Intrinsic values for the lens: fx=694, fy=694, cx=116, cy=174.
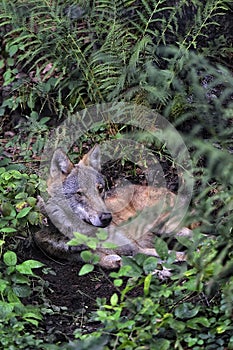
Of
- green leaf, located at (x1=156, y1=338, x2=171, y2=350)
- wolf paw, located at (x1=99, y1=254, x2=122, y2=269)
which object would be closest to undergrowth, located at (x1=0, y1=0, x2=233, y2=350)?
green leaf, located at (x1=156, y1=338, x2=171, y2=350)

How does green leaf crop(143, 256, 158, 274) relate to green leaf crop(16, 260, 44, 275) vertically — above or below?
above

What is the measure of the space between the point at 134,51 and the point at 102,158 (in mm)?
1396

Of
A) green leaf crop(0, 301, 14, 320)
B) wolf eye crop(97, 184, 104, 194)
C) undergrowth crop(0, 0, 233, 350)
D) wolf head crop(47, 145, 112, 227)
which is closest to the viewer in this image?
undergrowth crop(0, 0, 233, 350)

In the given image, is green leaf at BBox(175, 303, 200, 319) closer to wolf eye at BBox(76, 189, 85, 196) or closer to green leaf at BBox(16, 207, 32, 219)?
green leaf at BBox(16, 207, 32, 219)

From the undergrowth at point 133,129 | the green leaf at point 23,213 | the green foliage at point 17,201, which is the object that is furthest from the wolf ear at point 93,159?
the green leaf at point 23,213

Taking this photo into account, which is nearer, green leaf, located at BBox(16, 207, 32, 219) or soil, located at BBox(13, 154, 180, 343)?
soil, located at BBox(13, 154, 180, 343)

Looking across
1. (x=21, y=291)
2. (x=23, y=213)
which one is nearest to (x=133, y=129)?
(x=23, y=213)

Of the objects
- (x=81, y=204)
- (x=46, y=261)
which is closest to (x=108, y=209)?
(x=81, y=204)

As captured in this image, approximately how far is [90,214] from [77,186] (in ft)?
1.41

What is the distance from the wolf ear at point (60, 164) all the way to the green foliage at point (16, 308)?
156 centimetres

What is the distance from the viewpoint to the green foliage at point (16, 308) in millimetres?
5172

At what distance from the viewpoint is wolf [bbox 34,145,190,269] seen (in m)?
7.42

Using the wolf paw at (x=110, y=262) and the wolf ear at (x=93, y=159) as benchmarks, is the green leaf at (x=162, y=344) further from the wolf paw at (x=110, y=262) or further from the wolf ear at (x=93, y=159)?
the wolf ear at (x=93, y=159)

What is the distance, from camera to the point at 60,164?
7859mm
